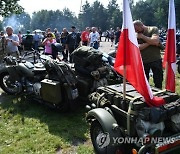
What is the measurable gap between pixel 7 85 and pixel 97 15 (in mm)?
86352

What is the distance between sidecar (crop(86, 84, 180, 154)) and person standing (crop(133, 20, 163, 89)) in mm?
1368

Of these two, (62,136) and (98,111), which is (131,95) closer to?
(98,111)

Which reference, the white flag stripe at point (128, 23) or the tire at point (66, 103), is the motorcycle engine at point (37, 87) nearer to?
the tire at point (66, 103)

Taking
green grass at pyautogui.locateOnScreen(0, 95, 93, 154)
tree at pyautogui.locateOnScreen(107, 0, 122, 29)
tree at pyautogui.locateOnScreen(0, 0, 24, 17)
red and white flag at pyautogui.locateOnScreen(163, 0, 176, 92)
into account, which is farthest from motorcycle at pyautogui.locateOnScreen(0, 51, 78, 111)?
tree at pyautogui.locateOnScreen(107, 0, 122, 29)

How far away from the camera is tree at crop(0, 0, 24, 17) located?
2500cm

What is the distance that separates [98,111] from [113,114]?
0.22 meters

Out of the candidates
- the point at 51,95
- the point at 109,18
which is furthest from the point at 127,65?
the point at 109,18

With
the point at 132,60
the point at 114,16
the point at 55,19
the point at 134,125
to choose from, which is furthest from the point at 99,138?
the point at 55,19

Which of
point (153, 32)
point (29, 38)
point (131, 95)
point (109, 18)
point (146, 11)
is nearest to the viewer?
point (131, 95)

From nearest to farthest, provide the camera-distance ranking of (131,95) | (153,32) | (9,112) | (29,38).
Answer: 1. (131,95)
2. (153,32)
3. (9,112)
4. (29,38)

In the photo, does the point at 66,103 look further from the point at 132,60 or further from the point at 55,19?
the point at 55,19

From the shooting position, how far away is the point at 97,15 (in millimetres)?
90938

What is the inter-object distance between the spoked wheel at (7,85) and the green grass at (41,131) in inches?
21.7

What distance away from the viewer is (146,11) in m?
75.6
